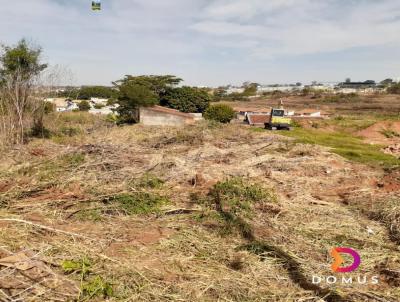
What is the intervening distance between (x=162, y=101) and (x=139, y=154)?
2907cm

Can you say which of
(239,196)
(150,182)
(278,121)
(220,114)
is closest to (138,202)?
(150,182)

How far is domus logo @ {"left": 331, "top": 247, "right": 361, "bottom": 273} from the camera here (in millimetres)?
4393

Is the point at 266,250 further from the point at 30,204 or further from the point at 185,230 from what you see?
the point at 30,204

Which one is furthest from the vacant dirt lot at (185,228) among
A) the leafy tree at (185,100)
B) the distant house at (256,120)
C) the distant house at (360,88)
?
the distant house at (360,88)

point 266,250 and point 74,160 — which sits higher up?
point 74,160

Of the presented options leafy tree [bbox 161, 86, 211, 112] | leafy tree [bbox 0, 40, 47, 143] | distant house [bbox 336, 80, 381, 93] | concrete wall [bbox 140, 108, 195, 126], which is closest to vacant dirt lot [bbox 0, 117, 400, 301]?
leafy tree [bbox 0, 40, 47, 143]

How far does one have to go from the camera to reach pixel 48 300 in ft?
11.1

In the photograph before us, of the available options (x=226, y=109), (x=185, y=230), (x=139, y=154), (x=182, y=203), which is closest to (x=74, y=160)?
(x=139, y=154)

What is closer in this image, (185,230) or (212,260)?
(212,260)

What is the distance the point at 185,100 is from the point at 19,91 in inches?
959

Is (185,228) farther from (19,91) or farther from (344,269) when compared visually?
(19,91)

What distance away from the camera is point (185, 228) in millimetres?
5488

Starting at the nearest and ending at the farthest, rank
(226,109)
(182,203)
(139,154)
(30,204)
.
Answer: (30,204), (182,203), (139,154), (226,109)

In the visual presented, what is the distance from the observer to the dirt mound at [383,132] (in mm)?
23673
